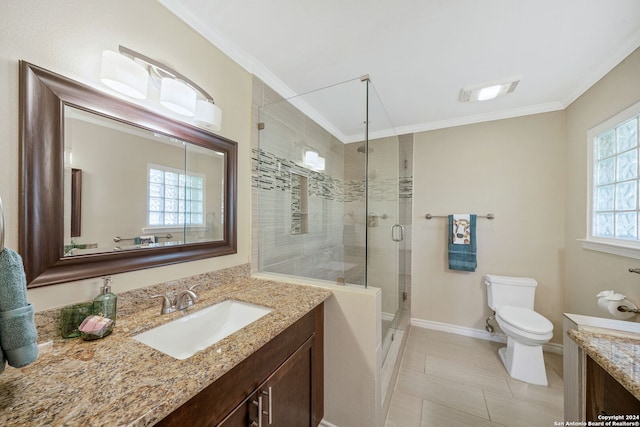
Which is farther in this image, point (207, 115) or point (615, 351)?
point (207, 115)

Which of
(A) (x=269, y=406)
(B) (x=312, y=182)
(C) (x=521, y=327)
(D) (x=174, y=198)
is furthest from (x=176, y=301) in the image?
(C) (x=521, y=327)

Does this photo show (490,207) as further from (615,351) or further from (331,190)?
(615,351)

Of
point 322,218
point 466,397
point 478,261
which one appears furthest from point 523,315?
point 322,218

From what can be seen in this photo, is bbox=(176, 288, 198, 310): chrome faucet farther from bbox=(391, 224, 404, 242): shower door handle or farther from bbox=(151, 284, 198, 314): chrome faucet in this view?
bbox=(391, 224, 404, 242): shower door handle

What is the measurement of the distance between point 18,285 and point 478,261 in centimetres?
311

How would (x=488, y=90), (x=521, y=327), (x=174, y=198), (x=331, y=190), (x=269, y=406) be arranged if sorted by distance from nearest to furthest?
(x=269, y=406) < (x=174, y=198) < (x=521, y=327) < (x=488, y=90) < (x=331, y=190)

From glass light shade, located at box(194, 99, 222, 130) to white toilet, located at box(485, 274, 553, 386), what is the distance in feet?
8.64

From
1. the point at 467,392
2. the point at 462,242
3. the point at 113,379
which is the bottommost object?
the point at 467,392

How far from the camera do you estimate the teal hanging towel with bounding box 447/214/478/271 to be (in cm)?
244

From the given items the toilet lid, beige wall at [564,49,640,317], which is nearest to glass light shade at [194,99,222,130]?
beige wall at [564,49,640,317]

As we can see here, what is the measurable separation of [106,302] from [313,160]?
1733mm

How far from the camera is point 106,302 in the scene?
35.0 inches

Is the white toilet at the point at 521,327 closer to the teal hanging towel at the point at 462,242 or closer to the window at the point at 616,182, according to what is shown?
the teal hanging towel at the point at 462,242

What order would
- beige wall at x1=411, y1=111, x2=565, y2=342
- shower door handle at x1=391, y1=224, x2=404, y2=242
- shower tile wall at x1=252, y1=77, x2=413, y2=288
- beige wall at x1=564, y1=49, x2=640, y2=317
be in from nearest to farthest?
beige wall at x1=564, y1=49, x2=640, y2=317 → shower tile wall at x1=252, y1=77, x2=413, y2=288 → beige wall at x1=411, y1=111, x2=565, y2=342 → shower door handle at x1=391, y1=224, x2=404, y2=242
